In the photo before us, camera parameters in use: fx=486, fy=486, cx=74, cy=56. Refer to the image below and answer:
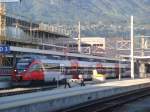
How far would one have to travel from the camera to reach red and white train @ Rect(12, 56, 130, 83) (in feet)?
173

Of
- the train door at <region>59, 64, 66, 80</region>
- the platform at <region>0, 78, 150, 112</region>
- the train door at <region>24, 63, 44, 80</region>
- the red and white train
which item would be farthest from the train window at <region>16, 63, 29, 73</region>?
the platform at <region>0, 78, 150, 112</region>

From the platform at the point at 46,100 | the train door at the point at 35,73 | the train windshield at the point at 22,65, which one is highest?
the train windshield at the point at 22,65

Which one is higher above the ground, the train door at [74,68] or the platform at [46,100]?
the train door at [74,68]

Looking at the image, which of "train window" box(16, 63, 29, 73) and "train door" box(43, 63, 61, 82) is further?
"train door" box(43, 63, 61, 82)

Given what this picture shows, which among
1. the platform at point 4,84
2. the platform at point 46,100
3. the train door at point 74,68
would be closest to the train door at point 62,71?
the train door at point 74,68

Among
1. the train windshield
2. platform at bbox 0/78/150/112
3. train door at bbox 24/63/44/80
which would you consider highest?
the train windshield

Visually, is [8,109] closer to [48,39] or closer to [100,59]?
[100,59]

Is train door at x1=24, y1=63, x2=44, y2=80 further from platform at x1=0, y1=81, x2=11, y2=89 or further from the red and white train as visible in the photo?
platform at x1=0, y1=81, x2=11, y2=89

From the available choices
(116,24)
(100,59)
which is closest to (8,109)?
(100,59)

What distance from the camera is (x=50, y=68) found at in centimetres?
5738

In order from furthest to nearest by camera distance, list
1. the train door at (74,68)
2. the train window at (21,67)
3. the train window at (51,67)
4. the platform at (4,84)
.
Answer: the train door at (74,68) → the train window at (51,67) → the train window at (21,67) → the platform at (4,84)

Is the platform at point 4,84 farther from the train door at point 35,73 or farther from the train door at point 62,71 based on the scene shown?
→ the train door at point 62,71

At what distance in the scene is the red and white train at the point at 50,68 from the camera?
173 feet

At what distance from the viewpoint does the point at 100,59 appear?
83.4 meters
